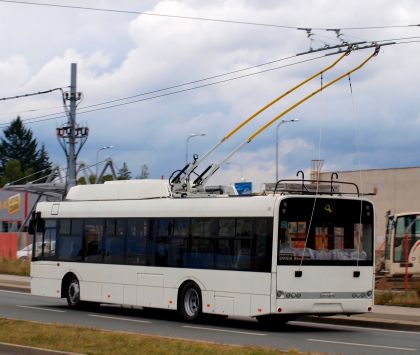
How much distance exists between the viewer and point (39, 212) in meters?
24.8

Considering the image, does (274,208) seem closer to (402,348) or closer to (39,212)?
(402,348)

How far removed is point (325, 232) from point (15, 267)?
26.7 meters

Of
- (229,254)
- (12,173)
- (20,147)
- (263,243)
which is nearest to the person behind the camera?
(263,243)

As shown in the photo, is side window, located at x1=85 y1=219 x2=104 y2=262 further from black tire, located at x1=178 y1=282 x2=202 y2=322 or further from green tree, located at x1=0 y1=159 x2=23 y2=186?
green tree, located at x1=0 y1=159 x2=23 y2=186

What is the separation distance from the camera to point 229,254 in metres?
19.2

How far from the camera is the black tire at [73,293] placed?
77.0 feet

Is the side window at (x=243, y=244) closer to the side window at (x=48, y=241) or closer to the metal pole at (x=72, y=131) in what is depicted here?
the side window at (x=48, y=241)

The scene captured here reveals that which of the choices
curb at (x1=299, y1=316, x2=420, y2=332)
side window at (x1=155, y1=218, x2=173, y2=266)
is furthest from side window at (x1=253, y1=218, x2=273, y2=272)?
curb at (x1=299, y1=316, x2=420, y2=332)

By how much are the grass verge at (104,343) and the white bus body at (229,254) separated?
3.82 meters

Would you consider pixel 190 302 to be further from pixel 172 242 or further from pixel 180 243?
pixel 172 242

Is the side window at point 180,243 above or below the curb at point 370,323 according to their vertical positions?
above

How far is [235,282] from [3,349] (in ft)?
19.3

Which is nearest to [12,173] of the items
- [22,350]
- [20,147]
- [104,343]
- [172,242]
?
[20,147]

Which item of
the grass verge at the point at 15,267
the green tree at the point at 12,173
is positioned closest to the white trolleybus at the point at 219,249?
the grass verge at the point at 15,267
